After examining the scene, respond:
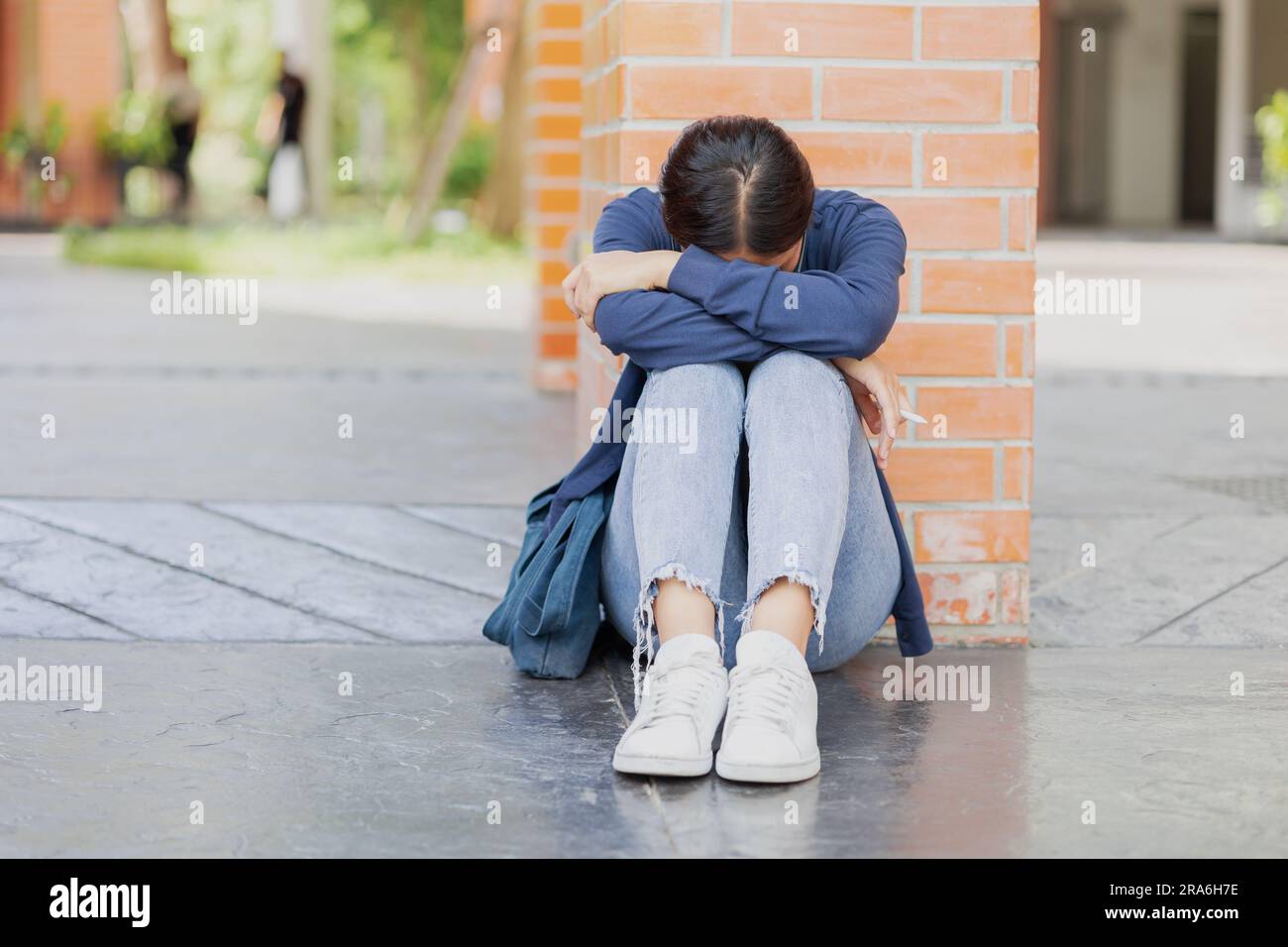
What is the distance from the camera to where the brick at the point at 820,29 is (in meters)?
3.18

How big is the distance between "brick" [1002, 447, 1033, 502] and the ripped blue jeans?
541mm

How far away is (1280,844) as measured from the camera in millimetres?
2225

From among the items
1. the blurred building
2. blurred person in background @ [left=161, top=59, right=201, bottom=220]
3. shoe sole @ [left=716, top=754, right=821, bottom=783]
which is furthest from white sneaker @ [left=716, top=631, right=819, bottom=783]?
the blurred building

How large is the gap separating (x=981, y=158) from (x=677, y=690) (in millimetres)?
1208

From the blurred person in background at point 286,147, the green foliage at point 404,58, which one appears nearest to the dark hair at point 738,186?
the blurred person in background at point 286,147

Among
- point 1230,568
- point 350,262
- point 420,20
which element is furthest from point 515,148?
point 420,20

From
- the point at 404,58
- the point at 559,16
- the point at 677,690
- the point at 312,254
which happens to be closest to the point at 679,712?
the point at 677,690

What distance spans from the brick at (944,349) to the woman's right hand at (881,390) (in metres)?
0.38

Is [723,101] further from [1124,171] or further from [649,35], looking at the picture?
[1124,171]

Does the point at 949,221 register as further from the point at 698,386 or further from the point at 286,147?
the point at 286,147

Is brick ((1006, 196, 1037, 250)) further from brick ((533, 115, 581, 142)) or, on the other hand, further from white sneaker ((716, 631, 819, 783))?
brick ((533, 115, 581, 142))

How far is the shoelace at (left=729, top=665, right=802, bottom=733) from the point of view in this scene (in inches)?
98.1

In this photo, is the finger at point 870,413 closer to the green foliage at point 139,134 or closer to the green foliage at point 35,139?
the green foliage at point 139,134
